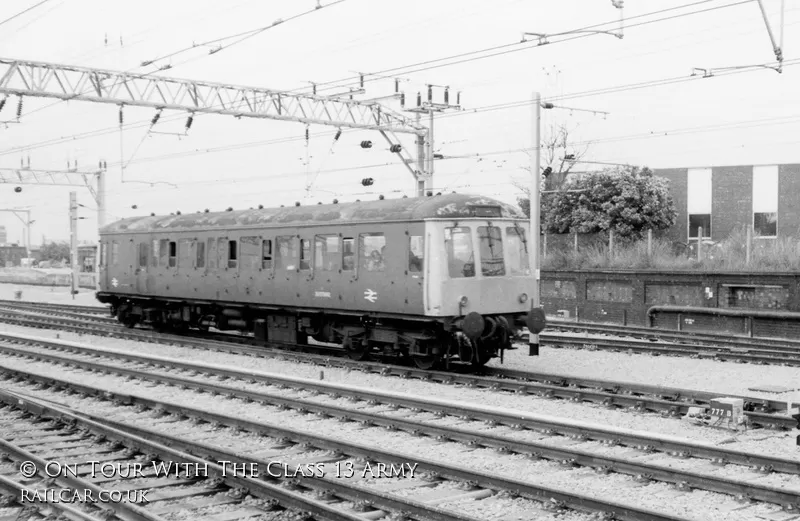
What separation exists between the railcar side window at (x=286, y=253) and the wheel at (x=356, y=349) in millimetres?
2121

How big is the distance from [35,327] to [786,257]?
23.4 metres

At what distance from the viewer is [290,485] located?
791 centimetres

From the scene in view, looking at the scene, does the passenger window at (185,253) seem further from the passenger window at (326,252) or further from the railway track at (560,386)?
the passenger window at (326,252)

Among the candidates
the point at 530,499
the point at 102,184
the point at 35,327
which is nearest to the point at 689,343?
the point at 530,499

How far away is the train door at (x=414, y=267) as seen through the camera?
14.9 meters

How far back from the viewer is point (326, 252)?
17.3m

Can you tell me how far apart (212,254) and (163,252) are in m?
2.57

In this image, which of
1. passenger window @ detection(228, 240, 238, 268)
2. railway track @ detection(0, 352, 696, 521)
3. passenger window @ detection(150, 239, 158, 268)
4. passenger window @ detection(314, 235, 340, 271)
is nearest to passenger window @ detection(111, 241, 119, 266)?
passenger window @ detection(150, 239, 158, 268)

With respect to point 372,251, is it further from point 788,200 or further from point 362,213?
point 788,200

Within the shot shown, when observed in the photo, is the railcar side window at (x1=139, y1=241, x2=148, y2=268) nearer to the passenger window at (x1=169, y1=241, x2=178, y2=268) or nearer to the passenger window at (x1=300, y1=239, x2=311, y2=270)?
the passenger window at (x1=169, y1=241, x2=178, y2=268)

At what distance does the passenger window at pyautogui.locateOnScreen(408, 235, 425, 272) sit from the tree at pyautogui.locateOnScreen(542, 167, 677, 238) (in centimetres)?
2278

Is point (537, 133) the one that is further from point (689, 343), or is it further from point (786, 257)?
point (786, 257)

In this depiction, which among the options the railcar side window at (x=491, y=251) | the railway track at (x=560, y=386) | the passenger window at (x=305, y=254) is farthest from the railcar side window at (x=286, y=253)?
the railcar side window at (x=491, y=251)

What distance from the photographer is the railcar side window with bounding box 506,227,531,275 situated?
1590 cm
